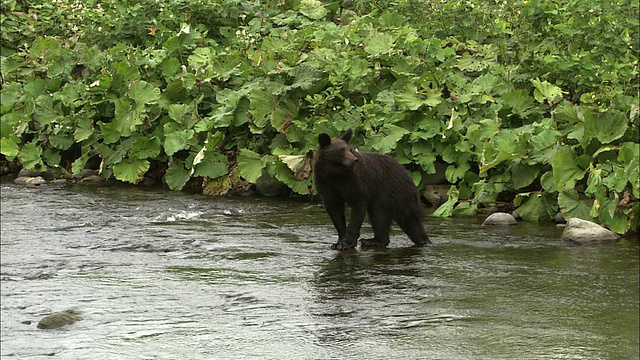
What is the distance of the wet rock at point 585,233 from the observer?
9273 millimetres

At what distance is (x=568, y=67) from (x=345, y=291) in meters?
5.59

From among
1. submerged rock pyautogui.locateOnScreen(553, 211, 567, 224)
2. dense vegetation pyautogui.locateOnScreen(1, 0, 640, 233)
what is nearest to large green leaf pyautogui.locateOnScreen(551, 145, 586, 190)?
dense vegetation pyautogui.locateOnScreen(1, 0, 640, 233)

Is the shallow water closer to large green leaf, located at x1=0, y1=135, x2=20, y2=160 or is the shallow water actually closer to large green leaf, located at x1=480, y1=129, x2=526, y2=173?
large green leaf, located at x1=480, y1=129, x2=526, y2=173

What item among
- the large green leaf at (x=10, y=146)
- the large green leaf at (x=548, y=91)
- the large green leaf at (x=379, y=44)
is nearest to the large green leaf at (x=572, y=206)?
the large green leaf at (x=548, y=91)

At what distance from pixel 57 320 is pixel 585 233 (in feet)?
16.5

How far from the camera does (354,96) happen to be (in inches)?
495

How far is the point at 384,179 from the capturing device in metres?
9.05

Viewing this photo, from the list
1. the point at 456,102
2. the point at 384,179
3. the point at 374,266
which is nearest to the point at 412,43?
the point at 456,102

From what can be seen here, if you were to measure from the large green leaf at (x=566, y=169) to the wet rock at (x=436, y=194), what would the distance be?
1.66 metres

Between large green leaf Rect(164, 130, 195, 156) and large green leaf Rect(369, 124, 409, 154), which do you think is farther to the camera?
large green leaf Rect(164, 130, 195, 156)

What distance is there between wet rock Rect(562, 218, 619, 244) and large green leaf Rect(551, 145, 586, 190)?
674 millimetres

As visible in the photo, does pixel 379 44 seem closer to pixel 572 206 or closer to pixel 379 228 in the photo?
pixel 572 206

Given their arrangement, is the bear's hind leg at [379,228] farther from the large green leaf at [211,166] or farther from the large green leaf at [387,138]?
the large green leaf at [211,166]

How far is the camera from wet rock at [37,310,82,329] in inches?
245
